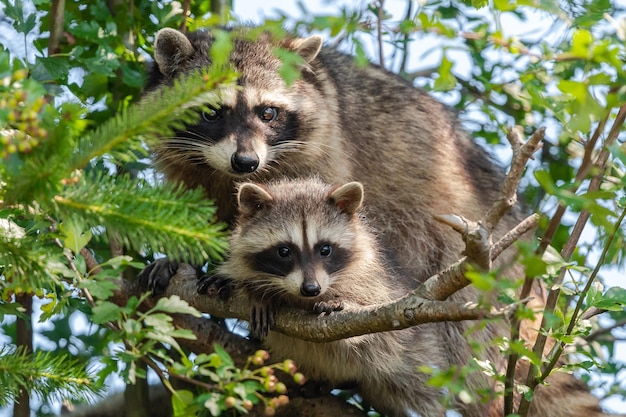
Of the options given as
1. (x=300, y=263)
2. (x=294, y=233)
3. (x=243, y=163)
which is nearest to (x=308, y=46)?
(x=243, y=163)

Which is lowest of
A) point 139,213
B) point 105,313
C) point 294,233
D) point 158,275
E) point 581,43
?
point 158,275

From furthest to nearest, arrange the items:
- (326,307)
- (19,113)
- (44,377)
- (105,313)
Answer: (326,307), (44,377), (105,313), (19,113)

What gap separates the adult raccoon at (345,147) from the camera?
4977 millimetres

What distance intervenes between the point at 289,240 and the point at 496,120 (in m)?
2.10

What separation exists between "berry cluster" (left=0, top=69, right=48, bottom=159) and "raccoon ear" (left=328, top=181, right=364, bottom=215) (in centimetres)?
217

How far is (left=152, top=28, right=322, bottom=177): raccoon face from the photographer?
4828 millimetres

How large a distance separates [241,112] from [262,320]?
3.93 feet

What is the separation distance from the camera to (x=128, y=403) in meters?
5.35

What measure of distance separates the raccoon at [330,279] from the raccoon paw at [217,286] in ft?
0.09

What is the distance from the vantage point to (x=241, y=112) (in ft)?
16.3

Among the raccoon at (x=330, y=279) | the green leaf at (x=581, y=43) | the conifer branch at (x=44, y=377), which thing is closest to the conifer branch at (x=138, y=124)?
the conifer branch at (x=44, y=377)

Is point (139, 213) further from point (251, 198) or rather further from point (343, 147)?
point (343, 147)

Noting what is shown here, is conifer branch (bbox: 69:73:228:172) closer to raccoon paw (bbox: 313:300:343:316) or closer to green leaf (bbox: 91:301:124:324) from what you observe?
green leaf (bbox: 91:301:124:324)

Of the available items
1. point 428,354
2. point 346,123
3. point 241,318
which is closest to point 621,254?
point 428,354
